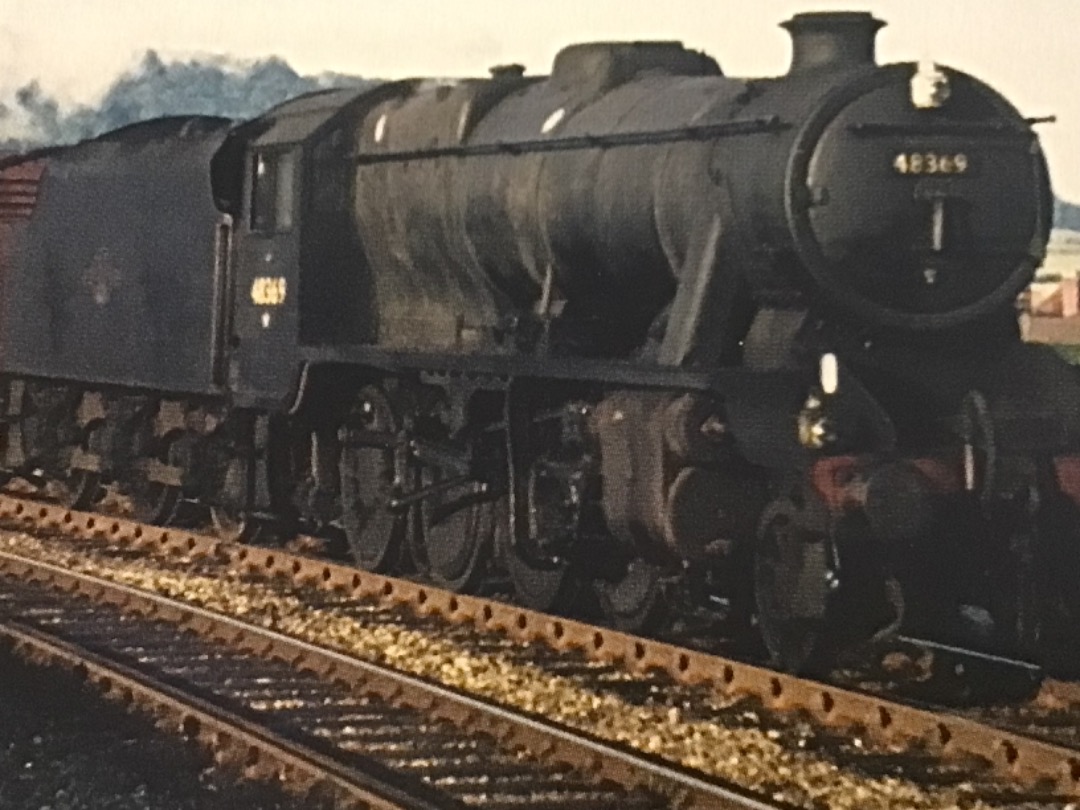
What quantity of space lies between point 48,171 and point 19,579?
5.87 metres

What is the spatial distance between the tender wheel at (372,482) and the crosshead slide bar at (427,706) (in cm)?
174

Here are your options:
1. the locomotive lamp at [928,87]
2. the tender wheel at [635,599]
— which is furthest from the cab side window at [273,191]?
the locomotive lamp at [928,87]

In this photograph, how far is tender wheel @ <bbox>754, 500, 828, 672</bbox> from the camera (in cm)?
893

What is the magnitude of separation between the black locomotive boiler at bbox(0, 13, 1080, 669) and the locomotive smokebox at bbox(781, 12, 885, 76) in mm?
28

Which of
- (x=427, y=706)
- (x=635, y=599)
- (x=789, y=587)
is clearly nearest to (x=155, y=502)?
(x=635, y=599)

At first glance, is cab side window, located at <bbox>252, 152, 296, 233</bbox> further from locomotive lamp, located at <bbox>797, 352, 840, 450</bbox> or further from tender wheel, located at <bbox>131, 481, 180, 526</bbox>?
locomotive lamp, located at <bbox>797, 352, 840, 450</bbox>

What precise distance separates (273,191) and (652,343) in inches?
162

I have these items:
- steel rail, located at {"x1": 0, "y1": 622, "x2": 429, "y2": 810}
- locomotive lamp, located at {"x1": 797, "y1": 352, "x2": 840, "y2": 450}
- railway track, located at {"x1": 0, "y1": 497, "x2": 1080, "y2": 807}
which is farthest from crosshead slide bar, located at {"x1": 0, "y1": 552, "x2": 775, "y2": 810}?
locomotive lamp, located at {"x1": 797, "y1": 352, "x2": 840, "y2": 450}

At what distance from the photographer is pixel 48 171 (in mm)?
17375

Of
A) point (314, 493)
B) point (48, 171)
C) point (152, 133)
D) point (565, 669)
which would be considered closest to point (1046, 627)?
point (565, 669)

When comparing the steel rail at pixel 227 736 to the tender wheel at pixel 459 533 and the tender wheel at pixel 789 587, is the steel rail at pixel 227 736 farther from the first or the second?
the tender wheel at pixel 459 533

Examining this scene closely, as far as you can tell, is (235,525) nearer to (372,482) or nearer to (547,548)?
(372,482)

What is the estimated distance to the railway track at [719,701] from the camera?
7312 millimetres

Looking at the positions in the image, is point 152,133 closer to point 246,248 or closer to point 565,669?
point 246,248
